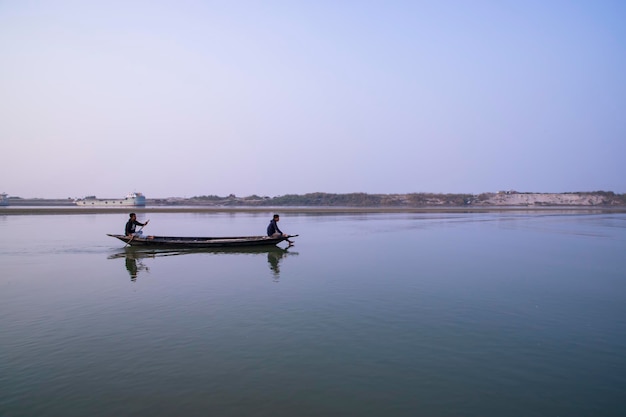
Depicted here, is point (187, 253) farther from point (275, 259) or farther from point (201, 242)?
point (275, 259)

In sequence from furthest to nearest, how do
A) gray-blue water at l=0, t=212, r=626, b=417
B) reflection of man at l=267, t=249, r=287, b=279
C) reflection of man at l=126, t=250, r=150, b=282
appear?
reflection of man at l=267, t=249, r=287, b=279 < reflection of man at l=126, t=250, r=150, b=282 < gray-blue water at l=0, t=212, r=626, b=417

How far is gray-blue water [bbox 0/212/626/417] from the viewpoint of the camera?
21.9 feet

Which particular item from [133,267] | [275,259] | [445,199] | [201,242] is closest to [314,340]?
[275,259]

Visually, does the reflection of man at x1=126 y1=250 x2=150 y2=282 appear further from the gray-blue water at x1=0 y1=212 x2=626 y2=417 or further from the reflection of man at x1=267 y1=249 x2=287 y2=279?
the reflection of man at x1=267 y1=249 x2=287 y2=279

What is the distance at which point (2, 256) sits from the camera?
21703 millimetres

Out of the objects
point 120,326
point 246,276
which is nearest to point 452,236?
point 246,276

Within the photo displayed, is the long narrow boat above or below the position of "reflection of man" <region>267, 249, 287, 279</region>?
above

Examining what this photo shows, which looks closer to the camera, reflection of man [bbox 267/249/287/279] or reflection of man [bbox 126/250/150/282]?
reflection of man [bbox 126/250/150/282]

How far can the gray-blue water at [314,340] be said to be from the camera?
21.9ft

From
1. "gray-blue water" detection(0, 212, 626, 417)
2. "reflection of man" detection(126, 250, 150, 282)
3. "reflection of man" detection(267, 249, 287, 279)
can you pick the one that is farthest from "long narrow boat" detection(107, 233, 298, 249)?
"gray-blue water" detection(0, 212, 626, 417)

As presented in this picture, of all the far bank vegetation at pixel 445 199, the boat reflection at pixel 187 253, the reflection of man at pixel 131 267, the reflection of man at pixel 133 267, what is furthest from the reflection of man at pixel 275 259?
the far bank vegetation at pixel 445 199

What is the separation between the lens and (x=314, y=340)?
365 inches

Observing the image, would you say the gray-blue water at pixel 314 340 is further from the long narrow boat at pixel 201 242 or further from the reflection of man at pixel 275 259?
the long narrow boat at pixel 201 242

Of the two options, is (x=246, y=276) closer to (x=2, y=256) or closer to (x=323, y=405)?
(x=323, y=405)
